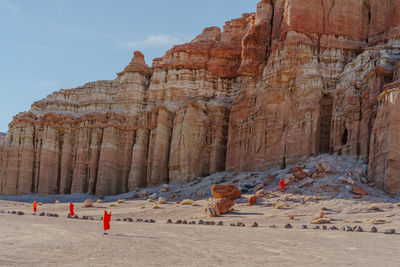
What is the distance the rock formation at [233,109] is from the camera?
33125 mm

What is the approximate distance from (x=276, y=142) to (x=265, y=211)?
1417cm

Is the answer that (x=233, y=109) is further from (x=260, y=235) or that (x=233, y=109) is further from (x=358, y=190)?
(x=260, y=235)

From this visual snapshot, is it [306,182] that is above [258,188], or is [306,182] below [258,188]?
above

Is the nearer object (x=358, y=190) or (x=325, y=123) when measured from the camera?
(x=358, y=190)

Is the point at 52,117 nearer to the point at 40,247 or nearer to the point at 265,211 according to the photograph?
the point at 265,211

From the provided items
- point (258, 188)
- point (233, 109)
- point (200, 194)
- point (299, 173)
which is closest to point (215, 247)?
point (299, 173)

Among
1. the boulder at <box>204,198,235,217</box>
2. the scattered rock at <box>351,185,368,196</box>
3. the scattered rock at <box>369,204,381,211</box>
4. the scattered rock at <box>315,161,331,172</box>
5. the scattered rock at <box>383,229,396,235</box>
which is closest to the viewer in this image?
the scattered rock at <box>383,229,396,235</box>

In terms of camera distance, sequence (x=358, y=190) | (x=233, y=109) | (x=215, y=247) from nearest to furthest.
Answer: (x=215, y=247) → (x=358, y=190) → (x=233, y=109)

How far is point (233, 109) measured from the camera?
4675cm

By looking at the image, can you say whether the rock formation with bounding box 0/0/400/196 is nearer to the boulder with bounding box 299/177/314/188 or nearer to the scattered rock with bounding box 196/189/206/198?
the boulder with bounding box 299/177/314/188

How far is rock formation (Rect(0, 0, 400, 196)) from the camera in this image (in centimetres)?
3312

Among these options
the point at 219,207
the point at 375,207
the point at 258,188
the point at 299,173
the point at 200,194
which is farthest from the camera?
the point at 200,194

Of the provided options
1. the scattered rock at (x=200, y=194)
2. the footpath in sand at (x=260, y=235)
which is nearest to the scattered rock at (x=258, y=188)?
the footpath in sand at (x=260, y=235)

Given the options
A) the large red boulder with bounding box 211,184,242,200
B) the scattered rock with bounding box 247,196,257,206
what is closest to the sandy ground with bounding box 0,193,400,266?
the scattered rock with bounding box 247,196,257,206
